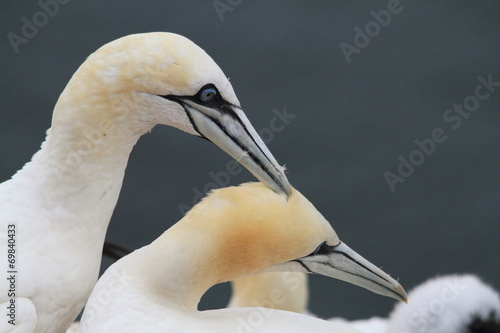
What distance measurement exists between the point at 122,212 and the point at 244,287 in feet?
6.85

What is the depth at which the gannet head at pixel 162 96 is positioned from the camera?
133 inches

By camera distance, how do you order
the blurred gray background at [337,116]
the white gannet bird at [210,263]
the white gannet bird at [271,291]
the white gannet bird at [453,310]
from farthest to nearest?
the blurred gray background at [337,116] < the white gannet bird at [271,291] < the white gannet bird at [453,310] < the white gannet bird at [210,263]

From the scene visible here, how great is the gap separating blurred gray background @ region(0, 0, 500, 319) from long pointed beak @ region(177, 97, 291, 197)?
274cm

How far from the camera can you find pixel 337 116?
6562mm

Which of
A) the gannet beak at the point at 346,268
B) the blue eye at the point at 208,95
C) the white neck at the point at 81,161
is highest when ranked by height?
the white neck at the point at 81,161

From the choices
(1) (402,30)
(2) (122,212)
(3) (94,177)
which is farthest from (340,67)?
(3) (94,177)

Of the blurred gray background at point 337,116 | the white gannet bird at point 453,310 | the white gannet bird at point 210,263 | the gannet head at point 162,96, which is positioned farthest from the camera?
the blurred gray background at point 337,116

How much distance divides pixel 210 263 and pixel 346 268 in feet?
1.87

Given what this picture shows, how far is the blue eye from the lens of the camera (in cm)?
343

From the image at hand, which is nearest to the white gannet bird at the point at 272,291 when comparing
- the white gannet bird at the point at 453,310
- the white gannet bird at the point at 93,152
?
the white gannet bird at the point at 453,310

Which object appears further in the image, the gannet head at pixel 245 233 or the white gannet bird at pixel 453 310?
the white gannet bird at pixel 453 310

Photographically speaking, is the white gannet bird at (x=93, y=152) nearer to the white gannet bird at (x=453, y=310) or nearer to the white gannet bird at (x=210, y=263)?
the white gannet bird at (x=210, y=263)

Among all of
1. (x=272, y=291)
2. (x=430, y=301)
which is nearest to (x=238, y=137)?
(x=272, y=291)

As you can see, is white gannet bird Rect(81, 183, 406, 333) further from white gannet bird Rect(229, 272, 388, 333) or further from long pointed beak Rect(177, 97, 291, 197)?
white gannet bird Rect(229, 272, 388, 333)
